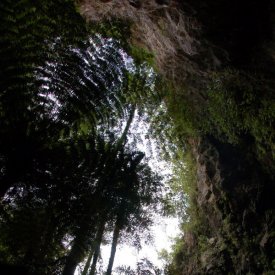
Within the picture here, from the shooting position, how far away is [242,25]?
131 inches

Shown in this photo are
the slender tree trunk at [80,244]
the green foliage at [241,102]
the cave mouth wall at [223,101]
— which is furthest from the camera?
the green foliage at [241,102]

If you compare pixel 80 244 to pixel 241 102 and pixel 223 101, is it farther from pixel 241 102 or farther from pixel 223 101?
pixel 241 102

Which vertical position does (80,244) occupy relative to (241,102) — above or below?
below

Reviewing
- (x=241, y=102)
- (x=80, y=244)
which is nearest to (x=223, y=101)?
(x=241, y=102)

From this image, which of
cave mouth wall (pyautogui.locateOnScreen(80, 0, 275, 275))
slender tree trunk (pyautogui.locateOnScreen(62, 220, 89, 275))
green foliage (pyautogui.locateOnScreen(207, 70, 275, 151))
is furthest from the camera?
green foliage (pyautogui.locateOnScreen(207, 70, 275, 151))

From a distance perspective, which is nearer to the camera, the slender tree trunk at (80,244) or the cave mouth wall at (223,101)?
the slender tree trunk at (80,244)

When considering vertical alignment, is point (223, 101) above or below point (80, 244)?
above

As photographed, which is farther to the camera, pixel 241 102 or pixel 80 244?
pixel 241 102

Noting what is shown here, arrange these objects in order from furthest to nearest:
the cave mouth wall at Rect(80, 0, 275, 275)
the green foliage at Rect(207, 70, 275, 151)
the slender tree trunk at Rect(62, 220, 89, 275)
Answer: the green foliage at Rect(207, 70, 275, 151) → the cave mouth wall at Rect(80, 0, 275, 275) → the slender tree trunk at Rect(62, 220, 89, 275)

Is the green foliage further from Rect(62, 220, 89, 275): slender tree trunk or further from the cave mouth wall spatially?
Rect(62, 220, 89, 275): slender tree trunk

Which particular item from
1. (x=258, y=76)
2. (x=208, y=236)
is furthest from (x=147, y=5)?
(x=208, y=236)

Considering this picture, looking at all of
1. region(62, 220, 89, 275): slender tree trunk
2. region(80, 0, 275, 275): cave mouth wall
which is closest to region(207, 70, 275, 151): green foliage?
region(80, 0, 275, 275): cave mouth wall

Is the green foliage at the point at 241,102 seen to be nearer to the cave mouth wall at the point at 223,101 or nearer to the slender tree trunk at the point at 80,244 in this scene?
the cave mouth wall at the point at 223,101

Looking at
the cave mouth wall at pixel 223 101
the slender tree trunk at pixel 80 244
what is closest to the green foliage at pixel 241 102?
the cave mouth wall at pixel 223 101
